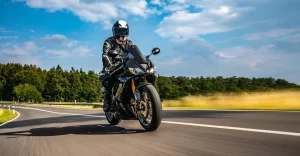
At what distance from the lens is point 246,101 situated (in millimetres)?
16688

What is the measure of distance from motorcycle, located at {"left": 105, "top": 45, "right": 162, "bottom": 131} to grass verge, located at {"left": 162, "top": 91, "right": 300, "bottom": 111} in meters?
7.74

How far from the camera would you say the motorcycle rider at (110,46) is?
6.41 meters

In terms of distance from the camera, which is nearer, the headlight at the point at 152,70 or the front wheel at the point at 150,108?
the front wheel at the point at 150,108

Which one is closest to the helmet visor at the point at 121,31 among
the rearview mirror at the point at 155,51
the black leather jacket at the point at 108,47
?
the black leather jacket at the point at 108,47

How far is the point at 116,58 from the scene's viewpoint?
19.1 feet

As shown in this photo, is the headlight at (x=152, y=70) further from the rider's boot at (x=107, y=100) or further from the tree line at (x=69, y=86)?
the tree line at (x=69, y=86)

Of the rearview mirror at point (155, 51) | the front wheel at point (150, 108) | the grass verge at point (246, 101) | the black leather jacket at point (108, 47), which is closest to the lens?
the front wheel at point (150, 108)

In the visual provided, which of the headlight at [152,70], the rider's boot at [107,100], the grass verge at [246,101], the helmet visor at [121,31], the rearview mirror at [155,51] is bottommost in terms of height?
the grass verge at [246,101]

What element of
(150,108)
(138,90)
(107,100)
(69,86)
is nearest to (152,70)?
(138,90)

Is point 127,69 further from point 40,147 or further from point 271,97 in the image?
point 271,97

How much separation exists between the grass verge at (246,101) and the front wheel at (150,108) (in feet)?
25.5

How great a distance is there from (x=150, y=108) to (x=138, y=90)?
0.43 m

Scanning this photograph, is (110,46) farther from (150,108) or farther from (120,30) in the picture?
(150,108)

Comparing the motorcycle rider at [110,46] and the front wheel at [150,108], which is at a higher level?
the motorcycle rider at [110,46]
